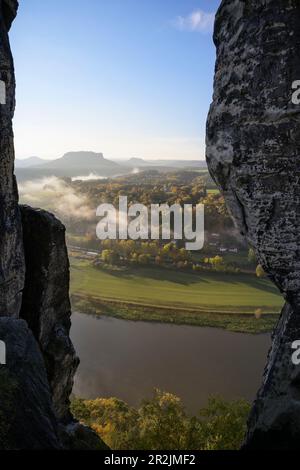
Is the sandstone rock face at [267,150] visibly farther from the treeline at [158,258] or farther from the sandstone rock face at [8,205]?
the treeline at [158,258]

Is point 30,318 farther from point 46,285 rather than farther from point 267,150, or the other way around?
point 267,150

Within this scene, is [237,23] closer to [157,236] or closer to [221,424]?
[221,424]

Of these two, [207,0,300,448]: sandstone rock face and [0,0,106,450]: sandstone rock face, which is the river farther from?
[207,0,300,448]: sandstone rock face

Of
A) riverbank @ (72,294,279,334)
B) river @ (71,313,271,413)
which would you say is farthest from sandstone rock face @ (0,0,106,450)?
riverbank @ (72,294,279,334)

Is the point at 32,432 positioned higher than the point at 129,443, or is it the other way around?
the point at 32,432

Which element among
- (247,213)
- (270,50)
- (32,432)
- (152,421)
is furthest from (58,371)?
(270,50)

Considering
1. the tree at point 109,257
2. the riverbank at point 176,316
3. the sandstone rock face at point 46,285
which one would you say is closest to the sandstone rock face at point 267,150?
the sandstone rock face at point 46,285

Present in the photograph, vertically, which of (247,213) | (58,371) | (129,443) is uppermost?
(247,213)
